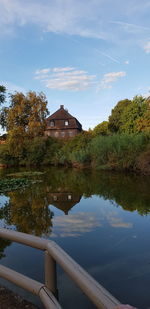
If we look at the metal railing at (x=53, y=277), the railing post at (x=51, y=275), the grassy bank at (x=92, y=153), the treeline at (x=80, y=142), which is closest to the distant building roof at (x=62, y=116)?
the treeline at (x=80, y=142)

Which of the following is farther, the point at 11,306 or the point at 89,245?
the point at 89,245

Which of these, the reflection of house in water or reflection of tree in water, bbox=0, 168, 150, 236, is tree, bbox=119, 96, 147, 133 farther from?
the reflection of house in water

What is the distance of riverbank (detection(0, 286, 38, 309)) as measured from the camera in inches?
103

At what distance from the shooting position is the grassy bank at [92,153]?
20062 mm

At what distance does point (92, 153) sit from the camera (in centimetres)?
2444

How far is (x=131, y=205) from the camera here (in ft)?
28.7

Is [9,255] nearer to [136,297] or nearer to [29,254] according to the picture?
[29,254]

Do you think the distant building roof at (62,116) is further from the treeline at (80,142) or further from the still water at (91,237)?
the still water at (91,237)

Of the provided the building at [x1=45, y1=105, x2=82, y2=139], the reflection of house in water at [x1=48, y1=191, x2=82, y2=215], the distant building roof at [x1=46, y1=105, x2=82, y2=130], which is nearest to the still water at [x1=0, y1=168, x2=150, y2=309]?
the reflection of house in water at [x1=48, y1=191, x2=82, y2=215]

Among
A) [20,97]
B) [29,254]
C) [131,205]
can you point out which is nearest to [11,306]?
[29,254]

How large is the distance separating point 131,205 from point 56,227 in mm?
3307

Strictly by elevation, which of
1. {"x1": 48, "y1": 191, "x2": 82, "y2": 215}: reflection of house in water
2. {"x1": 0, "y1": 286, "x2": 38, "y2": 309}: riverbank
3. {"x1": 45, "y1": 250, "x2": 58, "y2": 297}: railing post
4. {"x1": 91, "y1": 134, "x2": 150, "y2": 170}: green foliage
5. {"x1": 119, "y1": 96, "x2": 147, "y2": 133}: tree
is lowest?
{"x1": 48, "y1": 191, "x2": 82, "y2": 215}: reflection of house in water

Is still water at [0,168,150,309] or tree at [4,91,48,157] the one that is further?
tree at [4,91,48,157]

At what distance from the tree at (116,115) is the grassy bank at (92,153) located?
11.1 metres
